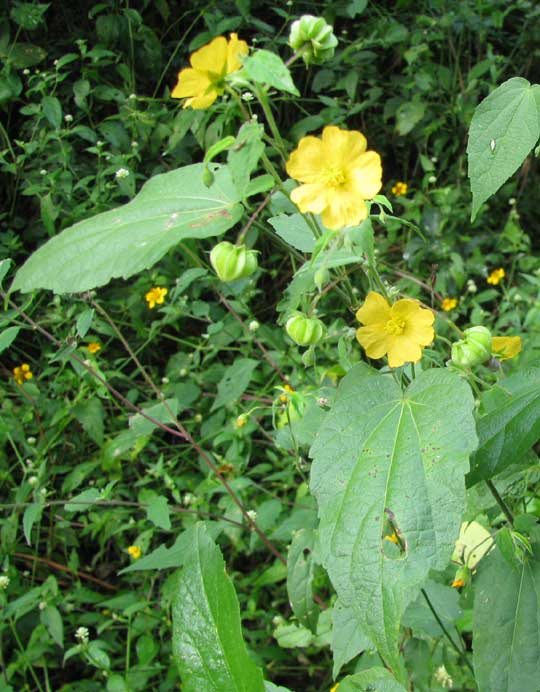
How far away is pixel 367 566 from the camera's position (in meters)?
0.57

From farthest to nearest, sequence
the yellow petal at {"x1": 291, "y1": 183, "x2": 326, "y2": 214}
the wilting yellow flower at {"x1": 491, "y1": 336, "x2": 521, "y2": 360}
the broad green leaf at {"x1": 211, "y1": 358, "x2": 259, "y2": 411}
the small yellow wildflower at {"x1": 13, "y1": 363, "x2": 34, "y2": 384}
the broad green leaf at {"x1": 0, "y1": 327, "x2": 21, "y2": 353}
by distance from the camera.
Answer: the small yellow wildflower at {"x1": 13, "y1": 363, "x2": 34, "y2": 384}, the broad green leaf at {"x1": 211, "y1": 358, "x2": 259, "y2": 411}, the broad green leaf at {"x1": 0, "y1": 327, "x2": 21, "y2": 353}, the wilting yellow flower at {"x1": 491, "y1": 336, "x2": 521, "y2": 360}, the yellow petal at {"x1": 291, "y1": 183, "x2": 326, "y2": 214}

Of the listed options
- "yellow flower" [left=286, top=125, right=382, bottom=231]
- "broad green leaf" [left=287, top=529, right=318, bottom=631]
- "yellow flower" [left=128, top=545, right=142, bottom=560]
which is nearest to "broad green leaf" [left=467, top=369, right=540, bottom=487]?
"yellow flower" [left=286, top=125, right=382, bottom=231]

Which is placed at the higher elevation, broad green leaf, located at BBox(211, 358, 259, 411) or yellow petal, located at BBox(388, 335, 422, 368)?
yellow petal, located at BBox(388, 335, 422, 368)

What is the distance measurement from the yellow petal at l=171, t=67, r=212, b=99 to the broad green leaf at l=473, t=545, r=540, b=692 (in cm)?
54

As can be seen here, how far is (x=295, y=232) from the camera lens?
2.63 feet

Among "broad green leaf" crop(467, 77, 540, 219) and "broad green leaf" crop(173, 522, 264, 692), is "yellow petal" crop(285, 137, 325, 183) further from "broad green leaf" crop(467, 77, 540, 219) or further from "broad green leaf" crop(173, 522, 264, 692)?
"broad green leaf" crop(173, 522, 264, 692)

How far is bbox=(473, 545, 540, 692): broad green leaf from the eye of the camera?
73 centimetres

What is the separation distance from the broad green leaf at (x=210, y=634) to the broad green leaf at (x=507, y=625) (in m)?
0.33

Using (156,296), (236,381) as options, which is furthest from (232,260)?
(156,296)

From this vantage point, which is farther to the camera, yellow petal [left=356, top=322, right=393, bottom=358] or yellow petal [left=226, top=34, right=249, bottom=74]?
yellow petal [left=356, top=322, right=393, bottom=358]

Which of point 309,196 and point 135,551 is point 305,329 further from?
point 135,551

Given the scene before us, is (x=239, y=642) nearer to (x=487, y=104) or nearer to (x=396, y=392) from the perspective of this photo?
(x=396, y=392)

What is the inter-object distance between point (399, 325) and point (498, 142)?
20cm

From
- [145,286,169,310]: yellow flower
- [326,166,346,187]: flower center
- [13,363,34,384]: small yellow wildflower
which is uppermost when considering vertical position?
[326,166,346,187]: flower center
